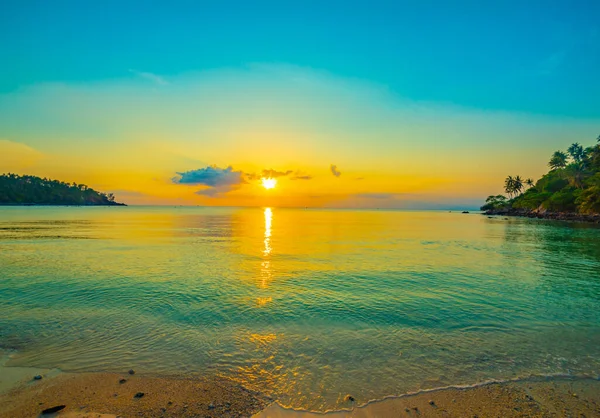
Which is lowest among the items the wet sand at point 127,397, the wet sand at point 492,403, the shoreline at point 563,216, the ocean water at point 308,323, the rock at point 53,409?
the ocean water at point 308,323

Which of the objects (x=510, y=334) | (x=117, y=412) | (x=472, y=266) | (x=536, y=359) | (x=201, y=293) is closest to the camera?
(x=117, y=412)

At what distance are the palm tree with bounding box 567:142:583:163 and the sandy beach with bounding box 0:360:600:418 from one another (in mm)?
201119

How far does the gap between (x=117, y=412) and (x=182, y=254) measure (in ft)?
91.2

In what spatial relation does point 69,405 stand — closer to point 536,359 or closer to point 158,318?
point 158,318

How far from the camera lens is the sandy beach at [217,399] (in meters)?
7.16

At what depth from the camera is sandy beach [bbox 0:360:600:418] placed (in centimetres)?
716

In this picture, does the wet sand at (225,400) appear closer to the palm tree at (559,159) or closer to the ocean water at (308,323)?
the ocean water at (308,323)

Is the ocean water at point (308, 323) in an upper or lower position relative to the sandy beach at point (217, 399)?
lower

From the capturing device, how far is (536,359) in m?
10.1

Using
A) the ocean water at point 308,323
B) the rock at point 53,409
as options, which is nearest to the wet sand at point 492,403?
the ocean water at point 308,323

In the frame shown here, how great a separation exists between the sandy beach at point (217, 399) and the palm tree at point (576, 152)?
20112 cm

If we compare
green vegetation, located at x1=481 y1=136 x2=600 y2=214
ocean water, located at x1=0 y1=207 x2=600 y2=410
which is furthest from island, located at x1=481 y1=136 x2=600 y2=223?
ocean water, located at x1=0 y1=207 x2=600 y2=410

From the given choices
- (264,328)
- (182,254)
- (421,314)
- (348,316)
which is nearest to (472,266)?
(421,314)

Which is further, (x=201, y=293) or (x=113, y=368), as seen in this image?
(x=201, y=293)
